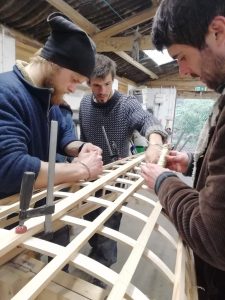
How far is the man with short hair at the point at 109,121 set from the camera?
2.33m

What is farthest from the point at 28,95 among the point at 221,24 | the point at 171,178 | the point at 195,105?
the point at 195,105

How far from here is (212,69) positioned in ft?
3.01

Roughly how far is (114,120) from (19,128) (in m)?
1.30

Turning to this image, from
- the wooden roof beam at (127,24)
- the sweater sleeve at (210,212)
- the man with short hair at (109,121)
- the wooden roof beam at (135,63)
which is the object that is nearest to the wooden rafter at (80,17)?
the wooden roof beam at (127,24)

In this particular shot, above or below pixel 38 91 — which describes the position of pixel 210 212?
below

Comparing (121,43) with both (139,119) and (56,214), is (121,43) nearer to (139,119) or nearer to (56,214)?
(139,119)

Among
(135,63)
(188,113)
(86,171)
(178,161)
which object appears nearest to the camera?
(86,171)

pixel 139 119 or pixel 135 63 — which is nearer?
pixel 139 119

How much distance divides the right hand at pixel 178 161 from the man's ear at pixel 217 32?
1.11 meters

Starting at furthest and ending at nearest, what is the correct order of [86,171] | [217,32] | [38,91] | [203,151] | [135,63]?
[135,63] < [86,171] < [38,91] < [203,151] < [217,32]

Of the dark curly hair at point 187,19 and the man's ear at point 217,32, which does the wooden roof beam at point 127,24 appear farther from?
the man's ear at point 217,32

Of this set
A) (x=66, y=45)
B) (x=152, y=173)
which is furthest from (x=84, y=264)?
(x=66, y=45)

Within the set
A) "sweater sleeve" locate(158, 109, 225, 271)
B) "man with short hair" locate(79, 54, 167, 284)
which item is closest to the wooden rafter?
"man with short hair" locate(79, 54, 167, 284)

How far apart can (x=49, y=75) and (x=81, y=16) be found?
2.51 meters
